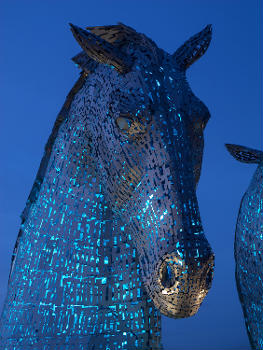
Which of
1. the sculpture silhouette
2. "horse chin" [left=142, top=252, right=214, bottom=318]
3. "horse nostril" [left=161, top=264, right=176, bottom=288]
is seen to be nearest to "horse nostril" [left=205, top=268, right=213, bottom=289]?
"horse chin" [left=142, top=252, right=214, bottom=318]

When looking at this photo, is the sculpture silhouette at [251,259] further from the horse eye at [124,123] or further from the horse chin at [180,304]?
the horse eye at [124,123]

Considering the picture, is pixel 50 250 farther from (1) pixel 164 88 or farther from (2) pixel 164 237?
(1) pixel 164 88

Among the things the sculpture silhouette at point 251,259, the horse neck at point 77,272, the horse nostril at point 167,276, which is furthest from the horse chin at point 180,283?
the sculpture silhouette at point 251,259

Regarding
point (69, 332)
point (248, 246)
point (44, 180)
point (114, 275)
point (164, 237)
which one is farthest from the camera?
point (248, 246)

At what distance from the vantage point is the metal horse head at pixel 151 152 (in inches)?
47.4

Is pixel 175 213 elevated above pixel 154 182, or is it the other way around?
pixel 154 182

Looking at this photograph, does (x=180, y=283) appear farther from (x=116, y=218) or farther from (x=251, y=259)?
(x=251, y=259)

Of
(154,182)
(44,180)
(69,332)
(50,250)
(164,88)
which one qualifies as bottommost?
(69,332)

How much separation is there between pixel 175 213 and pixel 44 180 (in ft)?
2.52

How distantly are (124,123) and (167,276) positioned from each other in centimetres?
56

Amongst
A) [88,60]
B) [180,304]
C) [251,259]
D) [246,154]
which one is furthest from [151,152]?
[246,154]

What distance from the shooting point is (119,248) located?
1.59 meters

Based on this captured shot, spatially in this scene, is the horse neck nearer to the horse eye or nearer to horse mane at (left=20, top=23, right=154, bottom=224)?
horse mane at (left=20, top=23, right=154, bottom=224)

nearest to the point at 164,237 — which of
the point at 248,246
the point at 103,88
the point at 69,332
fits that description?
the point at 69,332
